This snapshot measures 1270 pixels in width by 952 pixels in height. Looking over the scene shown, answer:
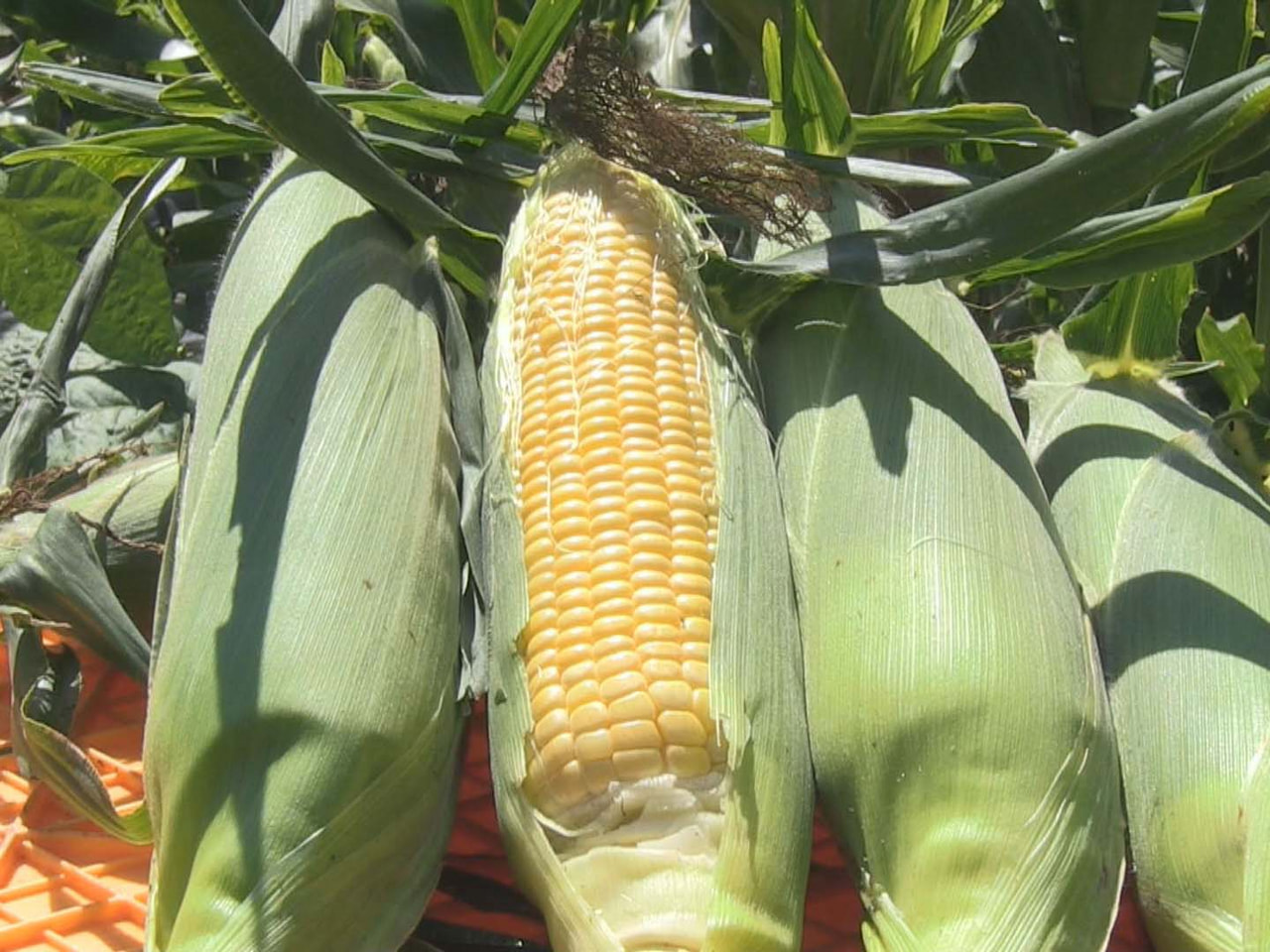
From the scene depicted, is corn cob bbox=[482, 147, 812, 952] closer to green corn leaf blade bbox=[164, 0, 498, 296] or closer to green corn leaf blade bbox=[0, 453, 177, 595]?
green corn leaf blade bbox=[164, 0, 498, 296]

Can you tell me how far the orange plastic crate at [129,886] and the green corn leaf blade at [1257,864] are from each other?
0.75 ft

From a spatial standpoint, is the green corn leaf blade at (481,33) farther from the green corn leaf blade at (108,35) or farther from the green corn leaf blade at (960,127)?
the green corn leaf blade at (108,35)

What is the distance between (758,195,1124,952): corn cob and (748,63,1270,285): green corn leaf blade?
10 cm

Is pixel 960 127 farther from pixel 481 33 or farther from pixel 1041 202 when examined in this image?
pixel 481 33

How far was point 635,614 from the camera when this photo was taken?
1192 mm

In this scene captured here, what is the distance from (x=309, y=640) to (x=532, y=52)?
2.48 feet

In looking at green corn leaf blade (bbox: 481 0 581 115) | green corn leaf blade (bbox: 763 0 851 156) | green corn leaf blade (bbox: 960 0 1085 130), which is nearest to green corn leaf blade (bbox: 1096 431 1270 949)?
green corn leaf blade (bbox: 763 0 851 156)

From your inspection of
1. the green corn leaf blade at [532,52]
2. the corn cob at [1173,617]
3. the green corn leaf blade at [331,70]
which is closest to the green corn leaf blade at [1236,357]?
the corn cob at [1173,617]

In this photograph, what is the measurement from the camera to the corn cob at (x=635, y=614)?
3.56 ft

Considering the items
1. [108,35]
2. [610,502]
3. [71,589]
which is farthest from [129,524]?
[108,35]

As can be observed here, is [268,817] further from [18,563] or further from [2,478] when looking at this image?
[2,478]

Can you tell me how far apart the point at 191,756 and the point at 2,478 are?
77cm

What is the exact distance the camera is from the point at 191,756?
1091 millimetres

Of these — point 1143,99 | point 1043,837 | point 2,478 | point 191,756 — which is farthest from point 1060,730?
point 1143,99
